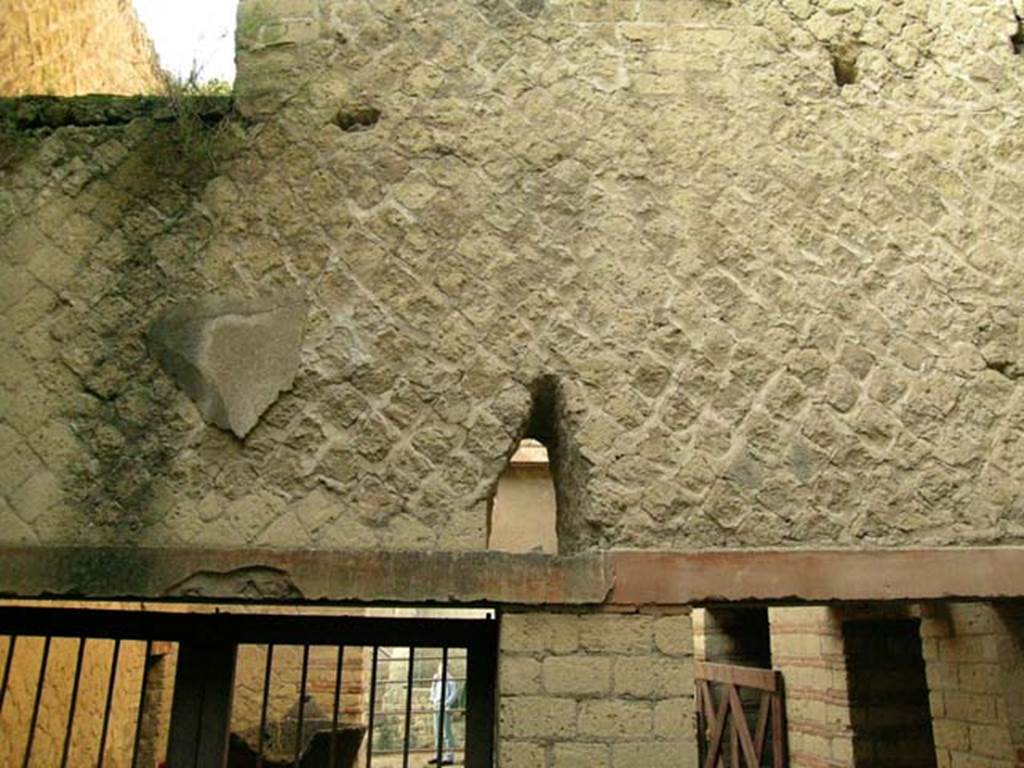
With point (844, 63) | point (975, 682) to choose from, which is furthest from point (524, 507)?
point (844, 63)

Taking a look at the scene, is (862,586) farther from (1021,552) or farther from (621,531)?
(621,531)

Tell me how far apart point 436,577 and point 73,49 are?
3.84 meters

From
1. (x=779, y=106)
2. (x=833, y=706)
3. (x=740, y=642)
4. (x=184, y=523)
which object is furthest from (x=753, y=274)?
(x=740, y=642)

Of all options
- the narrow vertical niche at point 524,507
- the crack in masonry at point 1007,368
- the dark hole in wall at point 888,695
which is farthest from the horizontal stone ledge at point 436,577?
the narrow vertical niche at point 524,507

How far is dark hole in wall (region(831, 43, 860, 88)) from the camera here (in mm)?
3387

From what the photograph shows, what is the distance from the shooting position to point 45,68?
4414 millimetres

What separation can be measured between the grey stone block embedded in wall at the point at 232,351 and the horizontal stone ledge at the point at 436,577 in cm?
47

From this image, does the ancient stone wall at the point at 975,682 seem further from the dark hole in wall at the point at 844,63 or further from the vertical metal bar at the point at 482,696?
the dark hole in wall at the point at 844,63

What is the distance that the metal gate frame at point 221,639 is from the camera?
2943 millimetres

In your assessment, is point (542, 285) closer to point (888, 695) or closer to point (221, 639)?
point (221, 639)

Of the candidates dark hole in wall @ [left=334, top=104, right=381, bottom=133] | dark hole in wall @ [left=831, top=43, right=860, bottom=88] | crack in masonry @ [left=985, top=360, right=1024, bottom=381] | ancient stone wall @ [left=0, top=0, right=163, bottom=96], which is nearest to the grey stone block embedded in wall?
dark hole in wall @ [left=334, top=104, right=381, bottom=133]

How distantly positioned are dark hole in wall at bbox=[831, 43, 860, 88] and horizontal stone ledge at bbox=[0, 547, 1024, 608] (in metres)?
1.88

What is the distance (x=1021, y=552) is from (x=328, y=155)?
2.68 m

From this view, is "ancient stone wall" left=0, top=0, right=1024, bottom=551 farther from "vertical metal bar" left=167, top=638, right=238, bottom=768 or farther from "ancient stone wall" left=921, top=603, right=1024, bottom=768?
"ancient stone wall" left=921, top=603, right=1024, bottom=768
